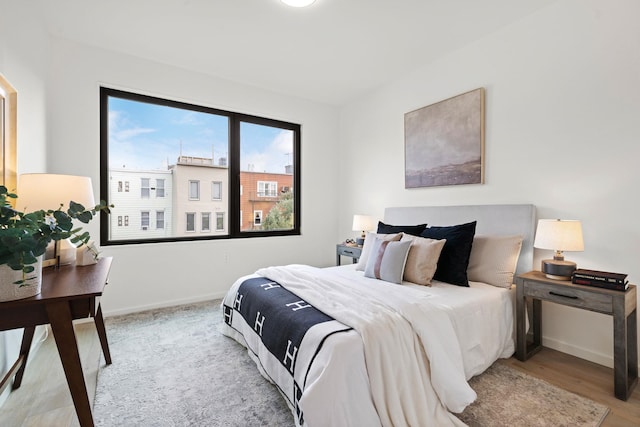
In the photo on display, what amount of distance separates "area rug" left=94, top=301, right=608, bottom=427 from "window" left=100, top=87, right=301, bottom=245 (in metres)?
1.53

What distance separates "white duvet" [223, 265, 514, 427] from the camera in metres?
1.33

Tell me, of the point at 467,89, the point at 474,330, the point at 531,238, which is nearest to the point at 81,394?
the point at 474,330

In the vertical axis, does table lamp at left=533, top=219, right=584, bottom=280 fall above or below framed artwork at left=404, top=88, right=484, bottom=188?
below

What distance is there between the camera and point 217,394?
1809 millimetres

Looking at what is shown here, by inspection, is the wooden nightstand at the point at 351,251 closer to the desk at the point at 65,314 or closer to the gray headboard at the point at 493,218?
the gray headboard at the point at 493,218

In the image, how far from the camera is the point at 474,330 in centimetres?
192

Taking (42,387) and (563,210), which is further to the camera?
(563,210)

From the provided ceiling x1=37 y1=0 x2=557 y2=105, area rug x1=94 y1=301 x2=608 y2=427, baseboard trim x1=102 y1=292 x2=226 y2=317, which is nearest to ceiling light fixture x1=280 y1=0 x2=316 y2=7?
ceiling x1=37 y1=0 x2=557 y2=105

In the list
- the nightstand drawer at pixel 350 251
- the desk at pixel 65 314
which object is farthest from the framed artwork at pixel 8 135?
the nightstand drawer at pixel 350 251

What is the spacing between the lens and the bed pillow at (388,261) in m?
2.37

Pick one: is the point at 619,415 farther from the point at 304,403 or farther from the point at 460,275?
the point at 304,403

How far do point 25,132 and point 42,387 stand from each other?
1.81 meters

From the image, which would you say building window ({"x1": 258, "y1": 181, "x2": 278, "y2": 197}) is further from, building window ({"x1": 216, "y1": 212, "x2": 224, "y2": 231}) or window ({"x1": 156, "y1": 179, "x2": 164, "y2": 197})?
window ({"x1": 156, "y1": 179, "x2": 164, "y2": 197})

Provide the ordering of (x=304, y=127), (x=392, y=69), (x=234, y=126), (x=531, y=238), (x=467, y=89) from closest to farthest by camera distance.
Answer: (x=531, y=238) < (x=467, y=89) < (x=392, y=69) < (x=234, y=126) < (x=304, y=127)
